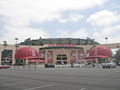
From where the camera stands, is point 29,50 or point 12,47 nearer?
point 29,50

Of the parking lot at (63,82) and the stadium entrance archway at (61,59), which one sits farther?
the stadium entrance archway at (61,59)

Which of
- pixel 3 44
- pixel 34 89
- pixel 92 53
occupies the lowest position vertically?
pixel 34 89

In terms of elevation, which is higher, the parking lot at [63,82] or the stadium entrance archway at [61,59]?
the stadium entrance archway at [61,59]

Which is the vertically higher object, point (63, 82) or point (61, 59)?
point (61, 59)

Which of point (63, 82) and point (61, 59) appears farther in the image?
point (61, 59)

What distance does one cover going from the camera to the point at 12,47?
386 feet

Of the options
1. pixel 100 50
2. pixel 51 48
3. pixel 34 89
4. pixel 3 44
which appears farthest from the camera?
pixel 51 48

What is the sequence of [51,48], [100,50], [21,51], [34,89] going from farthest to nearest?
1. [51,48]
2. [21,51]
3. [100,50]
4. [34,89]

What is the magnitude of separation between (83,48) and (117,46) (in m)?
19.4

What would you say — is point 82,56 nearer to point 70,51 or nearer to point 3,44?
point 70,51

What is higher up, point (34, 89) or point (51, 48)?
point (51, 48)

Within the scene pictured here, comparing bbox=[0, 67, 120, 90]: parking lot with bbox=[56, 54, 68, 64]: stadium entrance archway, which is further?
bbox=[56, 54, 68, 64]: stadium entrance archway

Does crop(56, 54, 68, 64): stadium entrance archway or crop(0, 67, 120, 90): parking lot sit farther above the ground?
crop(56, 54, 68, 64): stadium entrance archway

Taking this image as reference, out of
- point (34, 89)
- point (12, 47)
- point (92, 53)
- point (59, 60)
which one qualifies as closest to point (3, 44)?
point (12, 47)
